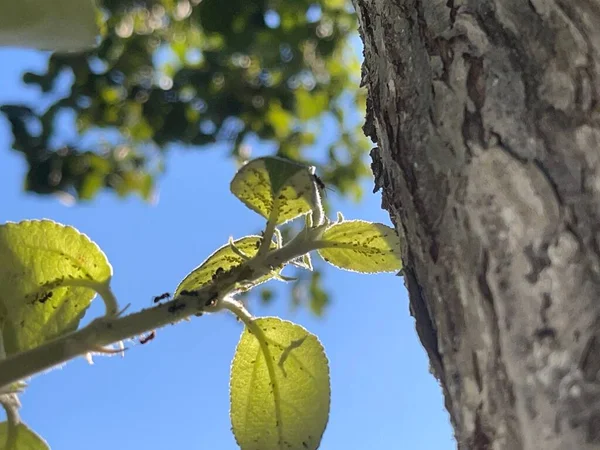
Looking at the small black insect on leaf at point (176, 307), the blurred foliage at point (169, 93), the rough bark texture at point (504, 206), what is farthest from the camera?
the blurred foliage at point (169, 93)

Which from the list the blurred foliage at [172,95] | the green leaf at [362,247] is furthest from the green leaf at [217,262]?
the blurred foliage at [172,95]

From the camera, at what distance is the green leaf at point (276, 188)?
305 mm

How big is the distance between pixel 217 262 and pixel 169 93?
3.33ft

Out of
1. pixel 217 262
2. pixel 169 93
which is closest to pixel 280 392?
pixel 217 262

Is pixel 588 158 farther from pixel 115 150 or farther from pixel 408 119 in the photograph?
pixel 115 150

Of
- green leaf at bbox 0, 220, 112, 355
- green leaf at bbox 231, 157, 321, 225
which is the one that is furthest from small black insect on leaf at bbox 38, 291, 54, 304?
green leaf at bbox 231, 157, 321, 225

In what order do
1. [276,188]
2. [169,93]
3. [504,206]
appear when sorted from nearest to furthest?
[504,206] → [276,188] → [169,93]

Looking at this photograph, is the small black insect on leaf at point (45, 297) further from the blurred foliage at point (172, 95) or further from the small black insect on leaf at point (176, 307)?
the blurred foliage at point (172, 95)

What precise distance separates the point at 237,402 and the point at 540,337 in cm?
22

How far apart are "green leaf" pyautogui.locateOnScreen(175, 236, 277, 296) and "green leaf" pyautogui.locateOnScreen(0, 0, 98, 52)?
12 centimetres

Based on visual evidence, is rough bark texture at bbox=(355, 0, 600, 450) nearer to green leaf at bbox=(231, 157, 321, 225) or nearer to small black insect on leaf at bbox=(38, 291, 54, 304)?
green leaf at bbox=(231, 157, 321, 225)

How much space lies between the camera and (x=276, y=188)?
0.31 m

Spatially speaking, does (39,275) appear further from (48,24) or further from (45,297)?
(48,24)

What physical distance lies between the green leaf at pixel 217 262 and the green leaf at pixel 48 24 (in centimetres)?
12
